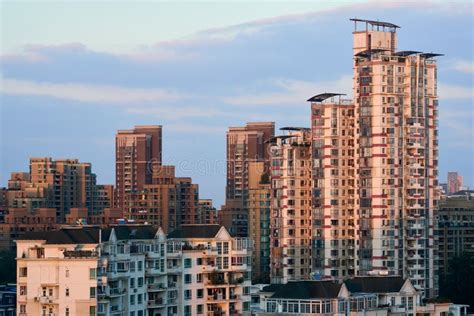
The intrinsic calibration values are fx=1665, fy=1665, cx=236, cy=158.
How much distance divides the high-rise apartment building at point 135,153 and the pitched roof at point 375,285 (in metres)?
90.5

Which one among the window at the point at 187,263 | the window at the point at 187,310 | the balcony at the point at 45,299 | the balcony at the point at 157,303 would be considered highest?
the window at the point at 187,263

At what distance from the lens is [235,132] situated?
535ft

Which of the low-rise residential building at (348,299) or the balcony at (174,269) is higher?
the balcony at (174,269)

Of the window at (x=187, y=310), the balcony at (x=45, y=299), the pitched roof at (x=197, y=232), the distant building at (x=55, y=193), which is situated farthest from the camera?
the distant building at (x=55, y=193)

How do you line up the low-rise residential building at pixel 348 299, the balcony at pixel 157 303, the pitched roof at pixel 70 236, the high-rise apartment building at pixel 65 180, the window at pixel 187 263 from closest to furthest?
the pitched roof at pixel 70 236 → the low-rise residential building at pixel 348 299 → the balcony at pixel 157 303 → the window at pixel 187 263 → the high-rise apartment building at pixel 65 180

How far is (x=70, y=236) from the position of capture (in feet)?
225

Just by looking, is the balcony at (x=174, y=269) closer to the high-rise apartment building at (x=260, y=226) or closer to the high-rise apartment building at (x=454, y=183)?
the high-rise apartment building at (x=260, y=226)

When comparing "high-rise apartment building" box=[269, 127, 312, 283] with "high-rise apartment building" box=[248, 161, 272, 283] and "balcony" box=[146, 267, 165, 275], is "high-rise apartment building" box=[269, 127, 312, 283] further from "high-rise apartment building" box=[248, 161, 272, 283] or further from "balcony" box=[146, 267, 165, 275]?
"balcony" box=[146, 267, 165, 275]

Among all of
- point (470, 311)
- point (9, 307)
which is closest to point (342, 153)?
point (470, 311)

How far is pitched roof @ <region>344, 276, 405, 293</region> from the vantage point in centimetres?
7419

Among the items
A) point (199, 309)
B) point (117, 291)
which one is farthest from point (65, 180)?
point (117, 291)

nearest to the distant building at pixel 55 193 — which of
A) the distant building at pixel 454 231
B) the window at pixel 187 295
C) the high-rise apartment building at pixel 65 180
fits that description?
the high-rise apartment building at pixel 65 180

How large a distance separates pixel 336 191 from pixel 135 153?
231 feet

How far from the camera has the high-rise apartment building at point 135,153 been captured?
166m
